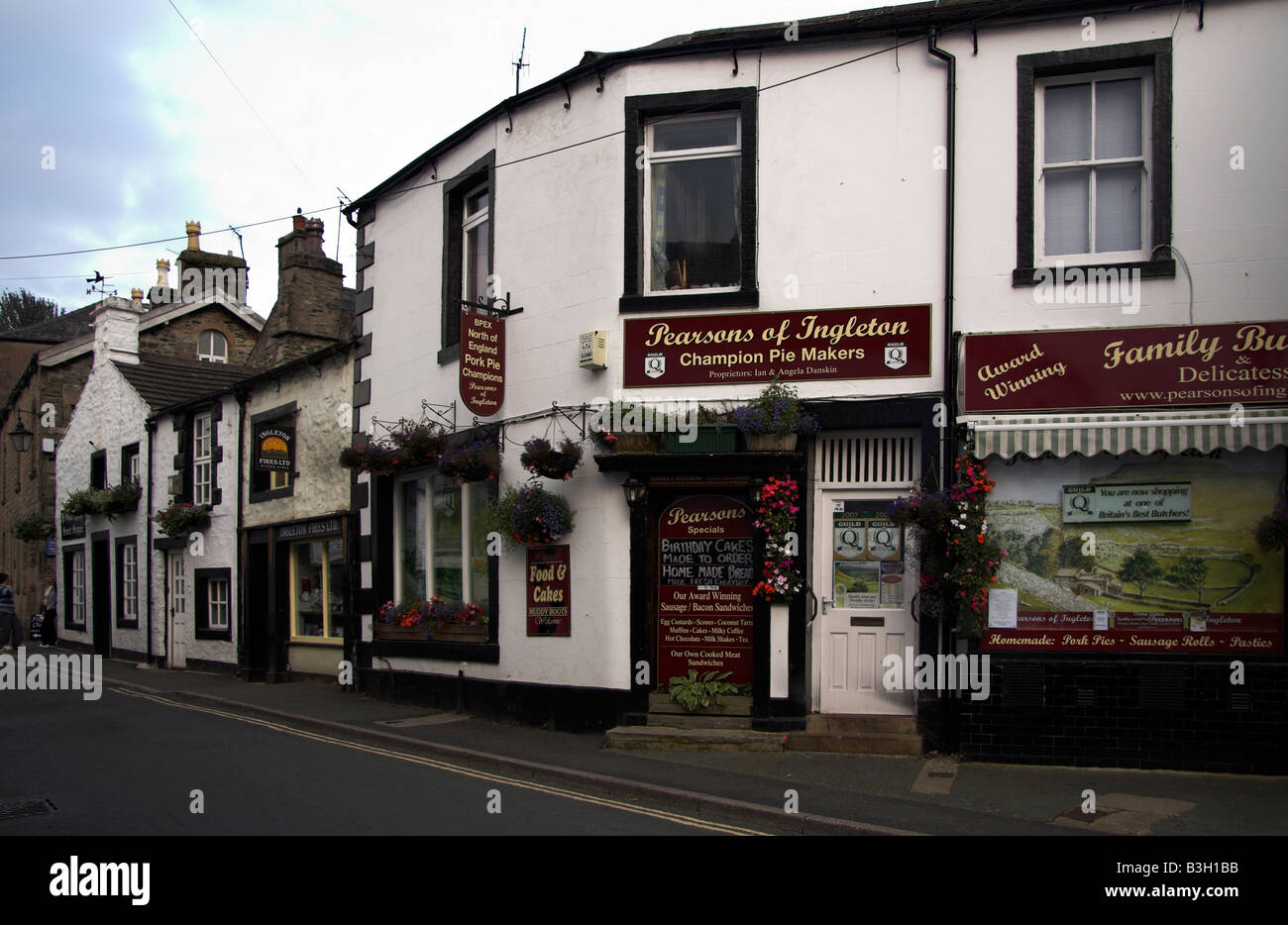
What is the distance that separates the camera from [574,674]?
11383 mm

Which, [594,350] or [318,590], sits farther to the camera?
[318,590]

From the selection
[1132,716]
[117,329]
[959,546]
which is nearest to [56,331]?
[117,329]

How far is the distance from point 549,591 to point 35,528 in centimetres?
2148

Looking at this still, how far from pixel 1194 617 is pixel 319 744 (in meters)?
8.89

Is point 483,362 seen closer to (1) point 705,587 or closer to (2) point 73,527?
(1) point 705,587

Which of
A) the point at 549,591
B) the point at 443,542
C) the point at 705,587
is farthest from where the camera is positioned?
the point at 443,542

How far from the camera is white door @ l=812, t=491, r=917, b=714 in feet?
33.6

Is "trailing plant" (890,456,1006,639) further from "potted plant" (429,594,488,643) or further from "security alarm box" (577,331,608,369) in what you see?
"potted plant" (429,594,488,643)

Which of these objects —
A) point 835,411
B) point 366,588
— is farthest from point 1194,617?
point 366,588

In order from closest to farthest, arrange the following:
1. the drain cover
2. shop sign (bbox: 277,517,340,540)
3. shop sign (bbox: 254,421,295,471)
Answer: the drain cover < shop sign (bbox: 277,517,340,540) < shop sign (bbox: 254,421,295,471)

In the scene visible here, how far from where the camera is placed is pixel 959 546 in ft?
30.9

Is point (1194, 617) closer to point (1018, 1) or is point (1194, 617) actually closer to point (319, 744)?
point (1018, 1)

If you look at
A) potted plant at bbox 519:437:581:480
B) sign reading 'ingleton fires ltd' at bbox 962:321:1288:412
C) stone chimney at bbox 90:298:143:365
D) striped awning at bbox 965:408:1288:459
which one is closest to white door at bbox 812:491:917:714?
striped awning at bbox 965:408:1288:459

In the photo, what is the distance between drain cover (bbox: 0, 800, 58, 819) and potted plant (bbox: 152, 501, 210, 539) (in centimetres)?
1236
